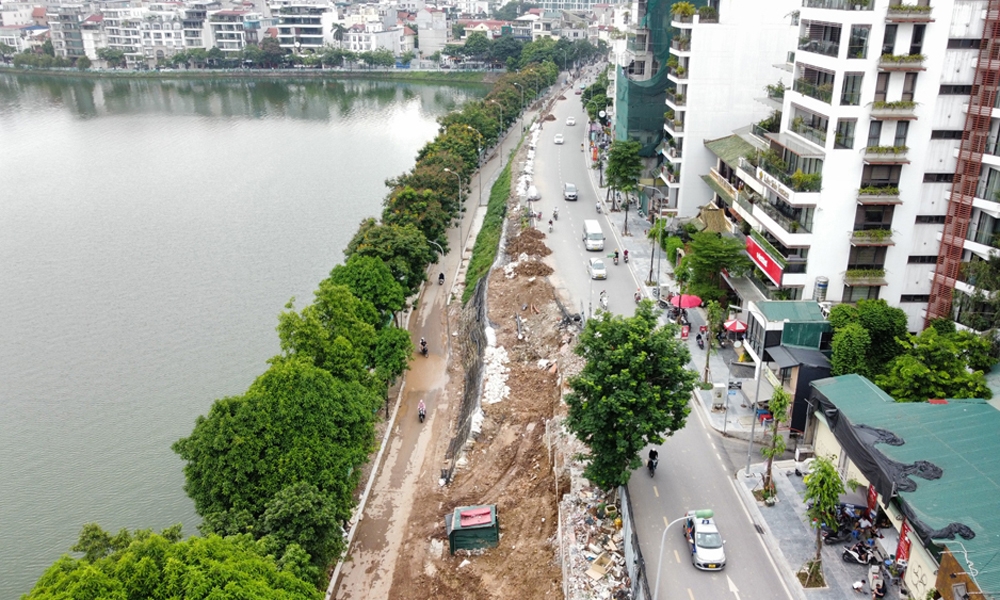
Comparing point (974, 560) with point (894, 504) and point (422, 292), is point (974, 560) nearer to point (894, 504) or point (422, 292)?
point (894, 504)

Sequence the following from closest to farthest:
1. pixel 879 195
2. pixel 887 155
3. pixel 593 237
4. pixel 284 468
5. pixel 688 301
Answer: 1. pixel 284 468
2. pixel 887 155
3. pixel 879 195
4. pixel 688 301
5. pixel 593 237

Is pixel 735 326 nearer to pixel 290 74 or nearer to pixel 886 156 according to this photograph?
pixel 886 156

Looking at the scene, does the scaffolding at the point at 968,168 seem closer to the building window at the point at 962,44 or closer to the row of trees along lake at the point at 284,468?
the building window at the point at 962,44

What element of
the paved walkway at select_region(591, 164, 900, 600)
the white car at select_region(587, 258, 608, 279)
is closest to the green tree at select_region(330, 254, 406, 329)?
the white car at select_region(587, 258, 608, 279)

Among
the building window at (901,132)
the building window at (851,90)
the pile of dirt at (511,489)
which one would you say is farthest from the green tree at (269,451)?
the building window at (901,132)

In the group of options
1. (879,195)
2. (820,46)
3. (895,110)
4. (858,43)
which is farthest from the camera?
(820,46)

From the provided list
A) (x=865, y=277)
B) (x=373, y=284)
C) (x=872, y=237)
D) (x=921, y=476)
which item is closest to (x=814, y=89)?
(x=872, y=237)
